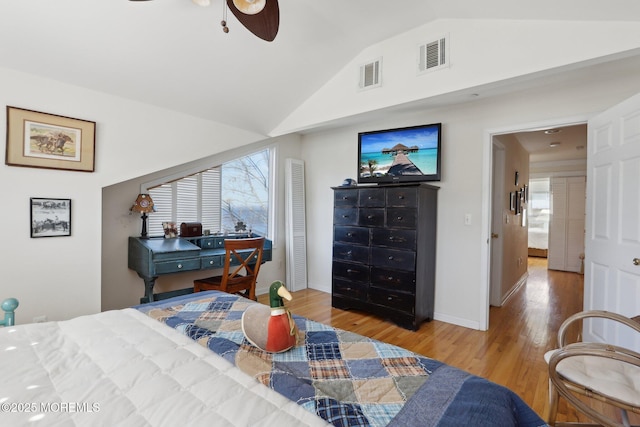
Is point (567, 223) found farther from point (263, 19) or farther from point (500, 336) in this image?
point (263, 19)

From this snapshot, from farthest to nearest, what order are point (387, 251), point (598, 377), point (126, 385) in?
point (387, 251) < point (598, 377) < point (126, 385)

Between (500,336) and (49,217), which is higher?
(49,217)

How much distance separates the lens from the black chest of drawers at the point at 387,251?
314 centimetres

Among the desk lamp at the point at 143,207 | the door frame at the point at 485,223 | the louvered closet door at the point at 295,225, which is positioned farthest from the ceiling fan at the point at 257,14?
the louvered closet door at the point at 295,225

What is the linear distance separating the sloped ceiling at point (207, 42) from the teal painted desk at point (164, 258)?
1.33 m

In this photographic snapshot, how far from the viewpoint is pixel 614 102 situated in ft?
8.34

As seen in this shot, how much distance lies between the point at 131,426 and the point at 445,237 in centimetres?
324

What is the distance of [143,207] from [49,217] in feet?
2.77

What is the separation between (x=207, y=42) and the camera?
241 centimetres

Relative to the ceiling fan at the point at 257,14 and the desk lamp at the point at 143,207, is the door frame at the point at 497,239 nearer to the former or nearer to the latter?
the ceiling fan at the point at 257,14

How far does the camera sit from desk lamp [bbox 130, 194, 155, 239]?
124 inches

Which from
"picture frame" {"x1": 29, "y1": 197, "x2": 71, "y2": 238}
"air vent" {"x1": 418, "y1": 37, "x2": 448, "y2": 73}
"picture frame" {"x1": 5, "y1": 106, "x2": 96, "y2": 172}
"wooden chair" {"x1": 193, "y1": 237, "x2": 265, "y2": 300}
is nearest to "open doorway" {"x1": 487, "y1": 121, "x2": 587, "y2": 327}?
"air vent" {"x1": 418, "y1": 37, "x2": 448, "y2": 73}

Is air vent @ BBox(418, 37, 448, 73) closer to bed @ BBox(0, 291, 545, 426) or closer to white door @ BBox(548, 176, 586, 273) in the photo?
bed @ BBox(0, 291, 545, 426)

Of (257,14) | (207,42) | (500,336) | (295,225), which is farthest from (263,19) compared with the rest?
(500,336)
